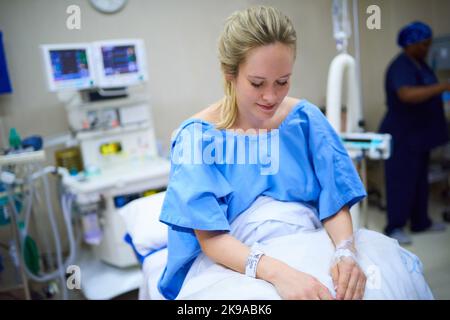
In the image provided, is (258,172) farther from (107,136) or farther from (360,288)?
(107,136)

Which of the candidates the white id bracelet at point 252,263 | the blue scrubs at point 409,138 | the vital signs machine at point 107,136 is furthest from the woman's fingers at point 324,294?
the blue scrubs at point 409,138

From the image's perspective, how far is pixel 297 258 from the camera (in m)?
0.81

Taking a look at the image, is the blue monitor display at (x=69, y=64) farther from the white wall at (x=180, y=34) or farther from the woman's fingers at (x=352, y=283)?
the woman's fingers at (x=352, y=283)

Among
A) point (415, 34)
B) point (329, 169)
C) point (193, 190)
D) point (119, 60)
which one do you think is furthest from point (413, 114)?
point (193, 190)

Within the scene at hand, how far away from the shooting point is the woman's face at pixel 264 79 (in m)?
0.75

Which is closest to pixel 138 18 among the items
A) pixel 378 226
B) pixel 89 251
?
pixel 378 226

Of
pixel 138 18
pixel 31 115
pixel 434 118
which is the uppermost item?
pixel 138 18

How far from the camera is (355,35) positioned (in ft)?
3.25

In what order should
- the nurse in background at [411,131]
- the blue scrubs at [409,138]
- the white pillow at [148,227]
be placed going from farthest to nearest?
the blue scrubs at [409,138] < the nurse in background at [411,131] < the white pillow at [148,227]
